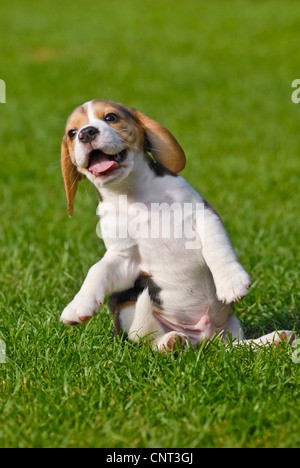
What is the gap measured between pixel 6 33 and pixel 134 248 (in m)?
18.5

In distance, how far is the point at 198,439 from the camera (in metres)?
2.79

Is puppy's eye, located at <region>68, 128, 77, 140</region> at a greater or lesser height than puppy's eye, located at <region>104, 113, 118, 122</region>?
lesser

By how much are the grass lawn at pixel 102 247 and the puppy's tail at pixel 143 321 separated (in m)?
0.09

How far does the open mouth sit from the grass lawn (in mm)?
276

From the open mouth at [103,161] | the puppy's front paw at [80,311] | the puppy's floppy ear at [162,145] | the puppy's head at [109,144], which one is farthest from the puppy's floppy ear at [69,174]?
the puppy's front paw at [80,311]

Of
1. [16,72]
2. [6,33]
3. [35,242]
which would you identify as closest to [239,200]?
[35,242]

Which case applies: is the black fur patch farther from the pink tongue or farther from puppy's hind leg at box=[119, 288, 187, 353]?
the pink tongue

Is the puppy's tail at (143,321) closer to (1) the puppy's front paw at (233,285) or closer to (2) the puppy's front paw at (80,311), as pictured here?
(2) the puppy's front paw at (80,311)

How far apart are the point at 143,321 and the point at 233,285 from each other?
0.56 m

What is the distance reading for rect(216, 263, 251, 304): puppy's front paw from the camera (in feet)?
10.6

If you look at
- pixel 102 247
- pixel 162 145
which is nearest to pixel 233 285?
pixel 162 145

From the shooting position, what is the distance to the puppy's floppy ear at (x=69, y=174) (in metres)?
3.64

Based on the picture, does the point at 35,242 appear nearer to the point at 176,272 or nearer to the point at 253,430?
the point at 176,272

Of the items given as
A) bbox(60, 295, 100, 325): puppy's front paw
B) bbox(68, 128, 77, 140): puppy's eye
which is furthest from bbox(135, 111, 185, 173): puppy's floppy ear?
bbox(60, 295, 100, 325): puppy's front paw
